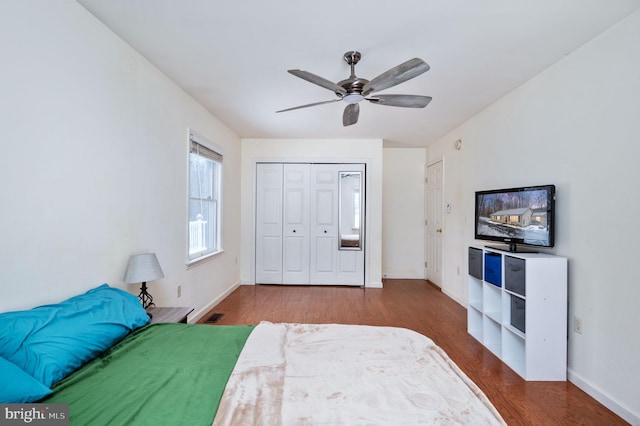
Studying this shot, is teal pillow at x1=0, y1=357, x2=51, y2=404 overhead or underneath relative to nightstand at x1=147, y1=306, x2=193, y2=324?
overhead

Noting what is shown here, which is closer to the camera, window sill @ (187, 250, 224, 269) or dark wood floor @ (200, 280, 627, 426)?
dark wood floor @ (200, 280, 627, 426)

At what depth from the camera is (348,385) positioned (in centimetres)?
106

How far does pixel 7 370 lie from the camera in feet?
2.96

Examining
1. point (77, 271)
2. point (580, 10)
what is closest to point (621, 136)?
point (580, 10)

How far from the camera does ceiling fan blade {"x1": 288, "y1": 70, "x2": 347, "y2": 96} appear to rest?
1808mm

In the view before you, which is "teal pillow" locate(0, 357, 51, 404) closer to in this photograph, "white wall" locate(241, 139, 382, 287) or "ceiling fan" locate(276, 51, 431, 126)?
"ceiling fan" locate(276, 51, 431, 126)

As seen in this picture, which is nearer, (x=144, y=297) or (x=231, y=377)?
(x=231, y=377)

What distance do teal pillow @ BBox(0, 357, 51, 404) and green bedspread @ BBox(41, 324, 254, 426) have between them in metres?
0.05

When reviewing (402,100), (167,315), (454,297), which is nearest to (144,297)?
(167,315)

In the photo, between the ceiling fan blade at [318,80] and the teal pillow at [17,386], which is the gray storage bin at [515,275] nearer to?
the ceiling fan blade at [318,80]

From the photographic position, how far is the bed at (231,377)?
2.95 feet

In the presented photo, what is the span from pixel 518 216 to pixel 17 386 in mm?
3254

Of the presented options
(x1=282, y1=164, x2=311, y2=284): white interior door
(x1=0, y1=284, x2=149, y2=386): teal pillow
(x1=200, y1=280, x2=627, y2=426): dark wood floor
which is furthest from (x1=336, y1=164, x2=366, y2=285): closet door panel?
(x1=0, y1=284, x2=149, y2=386): teal pillow

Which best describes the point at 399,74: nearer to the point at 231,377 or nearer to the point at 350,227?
the point at 231,377
